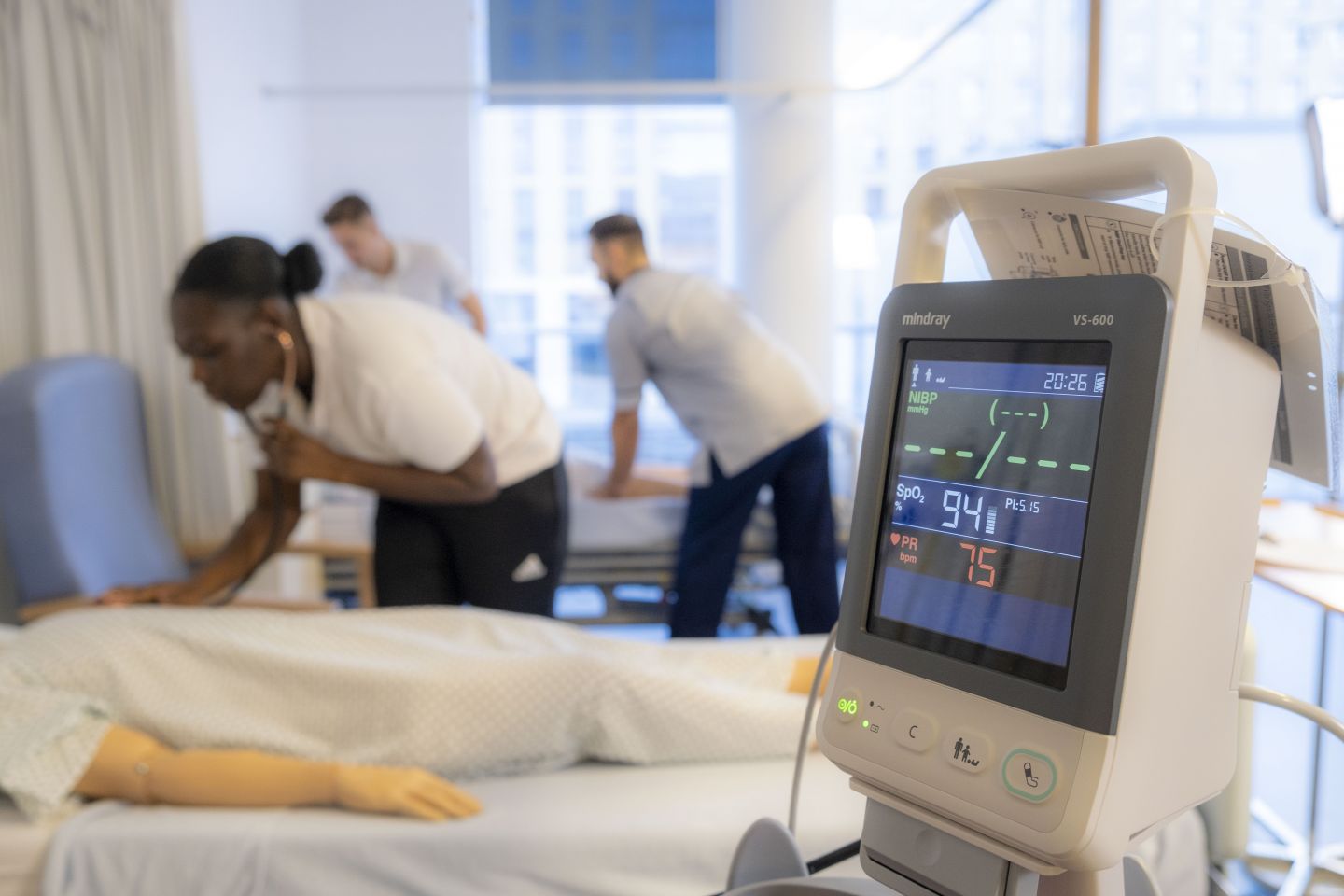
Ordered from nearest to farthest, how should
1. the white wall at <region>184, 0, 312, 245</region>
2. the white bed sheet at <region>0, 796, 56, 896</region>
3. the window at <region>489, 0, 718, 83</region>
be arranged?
1. the white bed sheet at <region>0, 796, 56, 896</region>
2. the white wall at <region>184, 0, 312, 245</region>
3. the window at <region>489, 0, 718, 83</region>

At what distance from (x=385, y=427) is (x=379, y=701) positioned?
0.50 meters

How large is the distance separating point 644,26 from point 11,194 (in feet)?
10.8

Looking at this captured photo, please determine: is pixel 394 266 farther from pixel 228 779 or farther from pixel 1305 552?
pixel 1305 552

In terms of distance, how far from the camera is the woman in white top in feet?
5.78

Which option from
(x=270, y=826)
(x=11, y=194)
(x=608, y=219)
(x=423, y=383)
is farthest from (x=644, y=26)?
(x=270, y=826)

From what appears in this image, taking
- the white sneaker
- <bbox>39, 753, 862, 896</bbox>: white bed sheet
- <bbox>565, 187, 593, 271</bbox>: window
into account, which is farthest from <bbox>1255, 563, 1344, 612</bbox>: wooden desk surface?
<bbox>565, 187, 593, 271</bbox>: window

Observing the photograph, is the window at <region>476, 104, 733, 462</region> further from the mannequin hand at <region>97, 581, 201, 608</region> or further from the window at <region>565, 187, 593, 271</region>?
the mannequin hand at <region>97, 581, 201, 608</region>

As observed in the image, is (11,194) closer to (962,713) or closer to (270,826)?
(270,826)

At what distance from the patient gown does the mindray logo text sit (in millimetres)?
997

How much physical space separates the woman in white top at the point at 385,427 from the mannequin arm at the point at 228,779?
20.6 inches

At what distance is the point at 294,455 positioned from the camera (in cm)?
181

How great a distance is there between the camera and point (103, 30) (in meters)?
2.59

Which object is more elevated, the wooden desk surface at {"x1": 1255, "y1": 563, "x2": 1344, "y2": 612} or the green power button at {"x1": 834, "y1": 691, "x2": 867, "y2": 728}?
the green power button at {"x1": 834, "y1": 691, "x2": 867, "y2": 728}

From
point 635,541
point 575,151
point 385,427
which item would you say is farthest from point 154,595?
point 575,151
